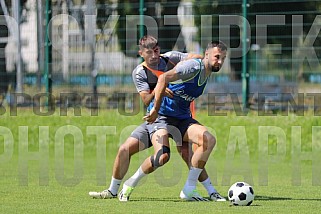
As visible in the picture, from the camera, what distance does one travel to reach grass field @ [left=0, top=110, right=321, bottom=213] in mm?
9812

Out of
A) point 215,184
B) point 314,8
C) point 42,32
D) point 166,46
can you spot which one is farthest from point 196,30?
point 215,184

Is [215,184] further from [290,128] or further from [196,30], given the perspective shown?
[196,30]

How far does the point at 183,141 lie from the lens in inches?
417

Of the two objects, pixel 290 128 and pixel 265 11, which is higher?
pixel 265 11

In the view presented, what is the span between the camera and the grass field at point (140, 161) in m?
9.81

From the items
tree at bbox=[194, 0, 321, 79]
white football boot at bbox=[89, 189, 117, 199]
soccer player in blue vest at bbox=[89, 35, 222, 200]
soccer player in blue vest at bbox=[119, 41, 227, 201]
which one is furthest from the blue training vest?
tree at bbox=[194, 0, 321, 79]

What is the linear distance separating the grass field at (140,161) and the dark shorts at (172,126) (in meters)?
0.82

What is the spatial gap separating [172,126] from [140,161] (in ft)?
21.2

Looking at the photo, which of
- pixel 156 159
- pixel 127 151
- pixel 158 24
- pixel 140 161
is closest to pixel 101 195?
pixel 127 151

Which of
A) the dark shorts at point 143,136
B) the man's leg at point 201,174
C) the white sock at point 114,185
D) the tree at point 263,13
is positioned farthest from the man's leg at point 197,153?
the tree at point 263,13

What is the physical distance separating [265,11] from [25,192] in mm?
8378

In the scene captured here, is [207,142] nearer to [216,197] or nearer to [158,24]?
[216,197]

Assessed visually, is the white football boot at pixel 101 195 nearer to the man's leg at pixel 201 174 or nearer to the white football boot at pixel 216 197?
the man's leg at pixel 201 174

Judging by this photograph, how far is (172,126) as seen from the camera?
1055cm
